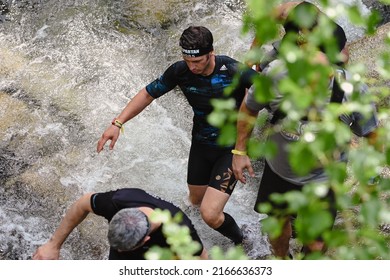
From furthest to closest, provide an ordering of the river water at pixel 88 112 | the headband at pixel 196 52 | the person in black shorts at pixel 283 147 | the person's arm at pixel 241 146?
the river water at pixel 88 112, the headband at pixel 196 52, the person's arm at pixel 241 146, the person in black shorts at pixel 283 147

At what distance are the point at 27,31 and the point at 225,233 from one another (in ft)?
12.7

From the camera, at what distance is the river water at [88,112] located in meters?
6.35

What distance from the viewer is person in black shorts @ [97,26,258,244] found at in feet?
16.5

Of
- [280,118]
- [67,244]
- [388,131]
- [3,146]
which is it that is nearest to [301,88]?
[388,131]

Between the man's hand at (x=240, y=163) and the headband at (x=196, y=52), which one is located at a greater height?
the headband at (x=196, y=52)

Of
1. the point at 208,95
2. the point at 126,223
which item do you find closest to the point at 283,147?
the point at 208,95

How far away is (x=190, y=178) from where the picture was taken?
583 centimetres

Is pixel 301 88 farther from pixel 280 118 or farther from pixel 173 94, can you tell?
pixel 173 94

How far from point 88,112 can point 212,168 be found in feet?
7.15

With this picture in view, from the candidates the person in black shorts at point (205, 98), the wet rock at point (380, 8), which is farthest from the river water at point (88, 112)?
the person in black shorts at point (205, 98)

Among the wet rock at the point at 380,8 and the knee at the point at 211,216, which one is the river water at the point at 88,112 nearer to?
the wet rock at the point at 380,8

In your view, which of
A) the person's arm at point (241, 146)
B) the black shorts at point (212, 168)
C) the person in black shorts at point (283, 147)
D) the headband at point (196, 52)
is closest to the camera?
the person in black shorts at point (283, 147)

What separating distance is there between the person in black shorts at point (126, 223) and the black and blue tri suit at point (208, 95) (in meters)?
0.94

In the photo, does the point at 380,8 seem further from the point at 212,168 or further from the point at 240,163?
the point at 240,163
